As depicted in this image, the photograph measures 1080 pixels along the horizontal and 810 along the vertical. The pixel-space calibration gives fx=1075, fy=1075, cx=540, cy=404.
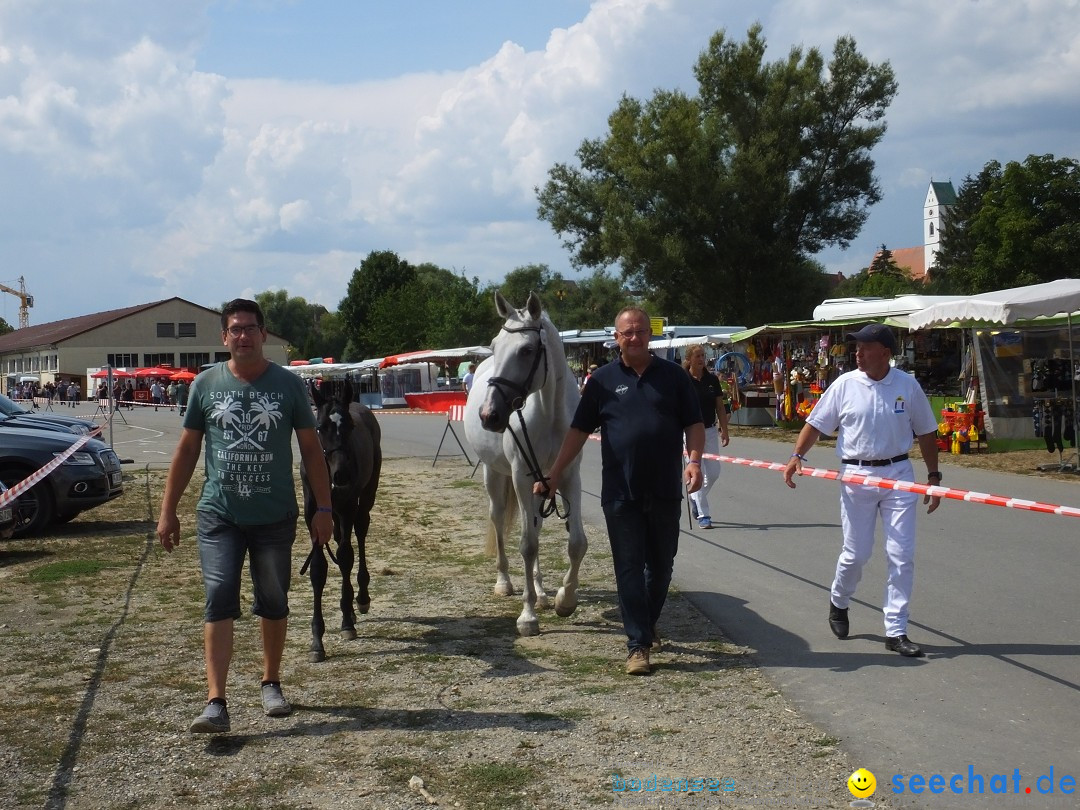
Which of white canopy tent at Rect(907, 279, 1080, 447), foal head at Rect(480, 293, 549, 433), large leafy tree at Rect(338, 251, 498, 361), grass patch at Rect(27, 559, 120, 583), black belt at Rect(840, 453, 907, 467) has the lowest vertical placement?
grass patch at Rect(27, 559, 120, 583)

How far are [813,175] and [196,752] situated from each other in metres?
45.1

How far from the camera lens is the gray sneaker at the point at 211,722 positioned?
5.02m

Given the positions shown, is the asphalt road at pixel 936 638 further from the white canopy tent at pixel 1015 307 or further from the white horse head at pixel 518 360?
the white canopy tent at pixel 1015 307

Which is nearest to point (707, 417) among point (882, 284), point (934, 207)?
point (882, 284)

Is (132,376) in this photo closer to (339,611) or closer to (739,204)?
(739,204)

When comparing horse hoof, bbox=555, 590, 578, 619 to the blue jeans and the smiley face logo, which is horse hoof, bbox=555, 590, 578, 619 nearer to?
the blue jeans

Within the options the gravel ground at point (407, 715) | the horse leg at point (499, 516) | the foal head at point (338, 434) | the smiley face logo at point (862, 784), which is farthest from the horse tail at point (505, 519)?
the smiley face logo at point (862, 784)

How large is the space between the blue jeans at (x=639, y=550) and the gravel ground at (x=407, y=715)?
0.95 ft

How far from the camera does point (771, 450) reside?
2102cm

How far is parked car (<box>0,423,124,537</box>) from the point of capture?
12.1 metres

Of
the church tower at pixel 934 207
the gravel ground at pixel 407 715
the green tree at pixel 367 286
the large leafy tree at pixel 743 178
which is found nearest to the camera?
the gravel ground at pixel 407 715

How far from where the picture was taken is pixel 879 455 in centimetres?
648

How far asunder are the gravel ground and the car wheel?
344cm

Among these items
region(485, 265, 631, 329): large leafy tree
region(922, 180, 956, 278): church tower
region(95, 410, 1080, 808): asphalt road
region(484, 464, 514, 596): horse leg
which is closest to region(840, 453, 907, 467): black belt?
region(95, 410, 1080, 808): asphalt road
